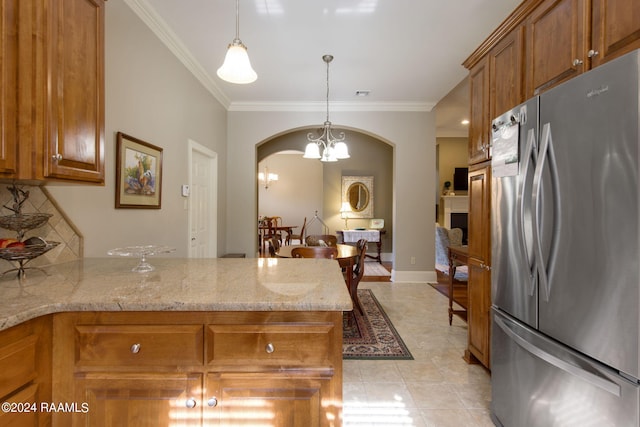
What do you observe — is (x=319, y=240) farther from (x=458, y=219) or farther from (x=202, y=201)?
(x=458, y=219)

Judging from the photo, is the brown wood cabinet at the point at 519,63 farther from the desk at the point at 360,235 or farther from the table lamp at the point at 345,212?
the table lamp at the point at 345,212

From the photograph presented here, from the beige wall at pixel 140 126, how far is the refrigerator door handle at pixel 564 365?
8.32 feet

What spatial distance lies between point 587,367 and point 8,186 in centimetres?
265

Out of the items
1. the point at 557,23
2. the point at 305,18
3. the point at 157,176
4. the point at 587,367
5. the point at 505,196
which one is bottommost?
the point at 587,367

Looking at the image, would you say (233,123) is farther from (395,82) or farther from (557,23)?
(557,23)

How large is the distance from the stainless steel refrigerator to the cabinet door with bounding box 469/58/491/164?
63cm

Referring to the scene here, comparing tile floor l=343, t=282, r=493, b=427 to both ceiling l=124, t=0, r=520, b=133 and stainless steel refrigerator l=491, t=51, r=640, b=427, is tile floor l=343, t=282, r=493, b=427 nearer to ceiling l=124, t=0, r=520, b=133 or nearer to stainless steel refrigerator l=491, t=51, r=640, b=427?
stainless steel refrigerator l=491, t=51, r=640, b=427

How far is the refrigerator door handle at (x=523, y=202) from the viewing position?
4.63ft

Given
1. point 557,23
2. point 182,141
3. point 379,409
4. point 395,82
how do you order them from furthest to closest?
Answer: point 395,82 < point 182,141 < point 379,409 < point 557,23

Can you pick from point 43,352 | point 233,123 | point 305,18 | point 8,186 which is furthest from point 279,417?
point 233,123

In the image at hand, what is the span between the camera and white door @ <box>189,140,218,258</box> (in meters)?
3.60

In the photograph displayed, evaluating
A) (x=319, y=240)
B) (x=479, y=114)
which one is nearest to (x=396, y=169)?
(x=319, y=240)

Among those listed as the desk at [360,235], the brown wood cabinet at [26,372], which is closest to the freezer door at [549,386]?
the brown wood cabinet at [26,372]

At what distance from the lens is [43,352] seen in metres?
1.04
